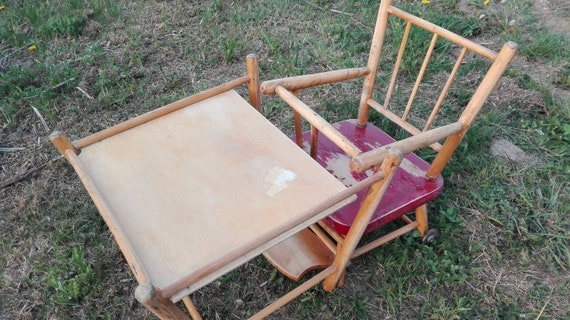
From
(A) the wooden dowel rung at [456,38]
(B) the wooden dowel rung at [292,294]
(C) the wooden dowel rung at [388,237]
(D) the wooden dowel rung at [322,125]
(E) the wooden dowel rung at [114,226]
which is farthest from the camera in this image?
(C) the wooden dowel rung at [388,237]

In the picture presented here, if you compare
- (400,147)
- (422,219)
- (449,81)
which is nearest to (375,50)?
(449,81)

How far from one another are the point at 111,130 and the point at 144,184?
24 cm

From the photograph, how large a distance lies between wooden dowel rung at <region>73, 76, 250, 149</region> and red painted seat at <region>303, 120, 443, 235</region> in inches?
15.3

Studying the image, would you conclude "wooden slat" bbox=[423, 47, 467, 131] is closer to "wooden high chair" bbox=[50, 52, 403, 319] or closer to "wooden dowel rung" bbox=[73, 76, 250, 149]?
"wooden high chair" bbox=[50, 52, 403, 319]

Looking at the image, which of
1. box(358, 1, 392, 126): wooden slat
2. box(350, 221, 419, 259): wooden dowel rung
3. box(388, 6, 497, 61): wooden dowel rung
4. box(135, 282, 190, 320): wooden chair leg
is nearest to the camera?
box(135, 282, 190, 320): wooden chair leg

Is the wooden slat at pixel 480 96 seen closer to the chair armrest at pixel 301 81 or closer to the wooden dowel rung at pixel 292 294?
the chair armrest at pixel 301 81

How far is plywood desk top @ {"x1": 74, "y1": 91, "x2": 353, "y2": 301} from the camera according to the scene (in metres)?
0.97

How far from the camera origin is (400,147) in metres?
1.04

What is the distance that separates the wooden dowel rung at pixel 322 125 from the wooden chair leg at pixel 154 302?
0.56m

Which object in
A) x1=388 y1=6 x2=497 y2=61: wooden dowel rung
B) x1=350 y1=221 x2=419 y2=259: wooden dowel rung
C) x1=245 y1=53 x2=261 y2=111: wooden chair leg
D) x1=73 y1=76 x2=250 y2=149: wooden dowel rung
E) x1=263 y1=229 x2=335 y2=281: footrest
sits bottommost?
x1=263 y1=229 x2=335 y2=281: footrest

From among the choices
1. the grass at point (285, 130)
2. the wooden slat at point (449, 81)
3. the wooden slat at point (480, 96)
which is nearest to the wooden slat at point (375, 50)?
the wooden slat at point (449, 81)

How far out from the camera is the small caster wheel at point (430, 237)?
1710 mm

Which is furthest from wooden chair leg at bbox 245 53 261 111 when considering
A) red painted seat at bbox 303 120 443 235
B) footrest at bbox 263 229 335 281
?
footrest at bbox 263 229 335 281

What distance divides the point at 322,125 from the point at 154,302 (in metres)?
0.62
